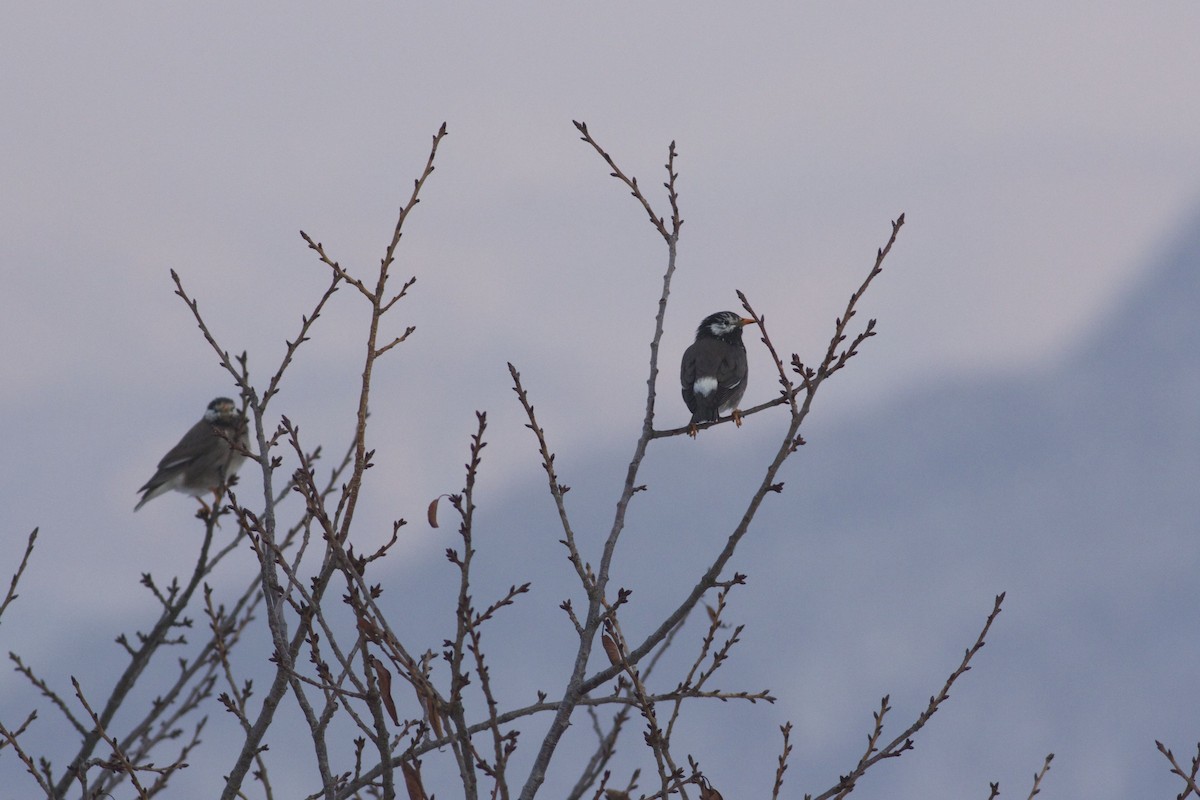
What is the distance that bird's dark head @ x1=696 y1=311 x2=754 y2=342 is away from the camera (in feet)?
41.9

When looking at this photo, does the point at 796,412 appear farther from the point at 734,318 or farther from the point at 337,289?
the point at 734,318

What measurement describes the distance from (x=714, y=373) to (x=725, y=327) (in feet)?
6.06

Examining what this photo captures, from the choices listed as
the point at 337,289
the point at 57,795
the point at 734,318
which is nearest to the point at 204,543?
the point at 57,795

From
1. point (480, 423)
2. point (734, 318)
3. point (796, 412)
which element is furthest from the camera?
point (734, 318)

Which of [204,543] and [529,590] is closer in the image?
[529,590]

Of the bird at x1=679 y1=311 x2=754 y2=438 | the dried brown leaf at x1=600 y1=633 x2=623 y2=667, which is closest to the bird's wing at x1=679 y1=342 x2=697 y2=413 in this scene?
the bird at x1=679 y1=311 x2=754 y2=438

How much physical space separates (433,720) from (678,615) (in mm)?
1139

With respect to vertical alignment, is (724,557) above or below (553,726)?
above

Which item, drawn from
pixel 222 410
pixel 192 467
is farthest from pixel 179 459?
pixel 222 410

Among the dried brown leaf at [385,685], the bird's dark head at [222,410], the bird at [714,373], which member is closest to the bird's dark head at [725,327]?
the bird at [714,373]

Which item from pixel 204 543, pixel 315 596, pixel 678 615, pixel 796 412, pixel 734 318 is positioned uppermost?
A: pixel 734 318

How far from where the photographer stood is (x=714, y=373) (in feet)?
36.5

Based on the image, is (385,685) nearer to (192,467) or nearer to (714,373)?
(714,373)

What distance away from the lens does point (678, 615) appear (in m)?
4.55
